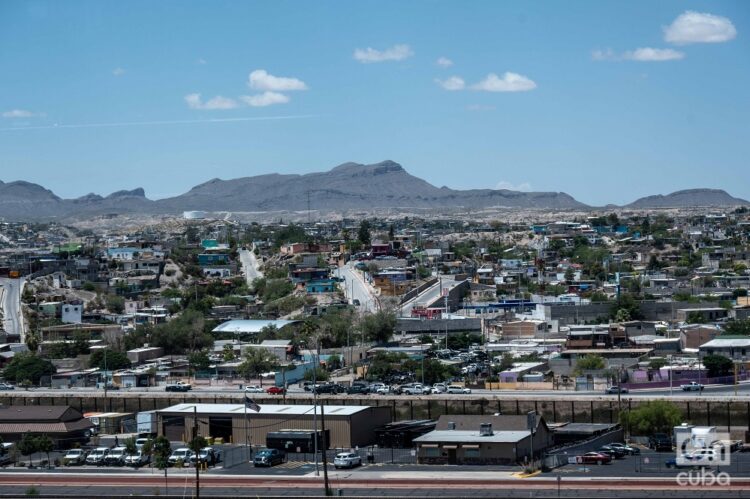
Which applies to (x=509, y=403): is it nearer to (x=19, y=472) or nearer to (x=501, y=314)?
(x=19, y=472)

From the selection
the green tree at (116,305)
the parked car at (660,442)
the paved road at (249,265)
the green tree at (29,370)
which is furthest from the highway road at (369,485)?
the paved road at (249,265)

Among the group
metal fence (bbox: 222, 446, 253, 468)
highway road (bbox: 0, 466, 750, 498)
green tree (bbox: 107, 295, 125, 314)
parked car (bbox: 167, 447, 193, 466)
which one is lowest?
metal fence (bbox: 222, 446, 253, 468)

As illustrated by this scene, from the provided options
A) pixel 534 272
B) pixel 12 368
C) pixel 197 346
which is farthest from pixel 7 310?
pixel 534 272

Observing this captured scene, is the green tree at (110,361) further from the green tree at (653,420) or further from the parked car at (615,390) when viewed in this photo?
the green tree at (653,420)

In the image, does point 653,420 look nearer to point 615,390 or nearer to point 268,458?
point 615,390

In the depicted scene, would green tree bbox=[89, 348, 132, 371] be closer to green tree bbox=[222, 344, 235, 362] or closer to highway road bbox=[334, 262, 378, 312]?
green tree bbox=[222, 344, 235, 362]

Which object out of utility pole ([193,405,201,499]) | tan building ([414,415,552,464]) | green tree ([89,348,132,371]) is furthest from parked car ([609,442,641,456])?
green tree ([89,348,132,371])

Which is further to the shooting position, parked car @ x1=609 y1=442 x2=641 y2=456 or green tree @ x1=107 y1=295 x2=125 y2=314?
green tree @ x1=107 y1=295 x2=125 y2=314
